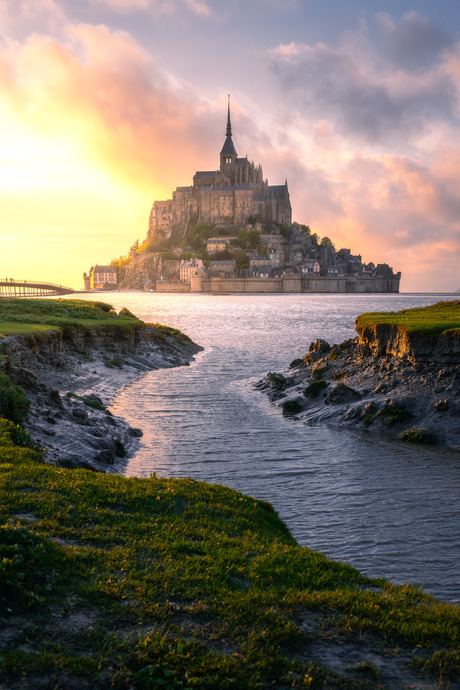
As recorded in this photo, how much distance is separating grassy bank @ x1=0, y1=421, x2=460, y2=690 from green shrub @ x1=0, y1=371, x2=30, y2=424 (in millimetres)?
4224

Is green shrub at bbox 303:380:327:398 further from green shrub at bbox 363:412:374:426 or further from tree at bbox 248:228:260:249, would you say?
tree at bbox 248:228:260:249

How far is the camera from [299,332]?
58688 millimetres

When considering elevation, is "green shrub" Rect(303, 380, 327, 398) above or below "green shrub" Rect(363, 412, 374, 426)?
above

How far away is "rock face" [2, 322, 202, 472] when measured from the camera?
12430 millimetres

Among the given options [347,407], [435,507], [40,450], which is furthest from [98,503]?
[347,407]

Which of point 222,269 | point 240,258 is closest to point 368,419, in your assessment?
point 222,269

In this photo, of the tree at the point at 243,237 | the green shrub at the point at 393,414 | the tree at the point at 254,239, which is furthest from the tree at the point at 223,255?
the green shrub at the point at 393,414

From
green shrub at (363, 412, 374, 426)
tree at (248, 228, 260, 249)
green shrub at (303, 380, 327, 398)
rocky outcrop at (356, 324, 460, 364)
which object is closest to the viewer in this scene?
green shrub at (363, 412, 374, 426)

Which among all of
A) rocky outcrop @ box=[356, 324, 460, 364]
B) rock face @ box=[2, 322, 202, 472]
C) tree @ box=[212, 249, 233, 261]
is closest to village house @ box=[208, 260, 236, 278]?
tree @ box=[212, 249, 233, 261]

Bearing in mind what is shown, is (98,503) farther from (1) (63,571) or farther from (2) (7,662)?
(2) (7,662)

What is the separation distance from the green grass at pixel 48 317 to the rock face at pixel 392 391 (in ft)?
36.9

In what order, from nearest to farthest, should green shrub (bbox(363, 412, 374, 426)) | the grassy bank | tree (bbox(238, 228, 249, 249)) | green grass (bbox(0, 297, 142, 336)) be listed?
the grassy bank
green shrub (bbox(363, 412, 374, 426))
green grass (bbox(0, 297, 142, 336))
tree (bbox(238, 228, 249, 249))

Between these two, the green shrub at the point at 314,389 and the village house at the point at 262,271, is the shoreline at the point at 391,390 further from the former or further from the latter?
the village house at the point at 262,271

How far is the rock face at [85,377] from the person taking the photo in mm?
12430
